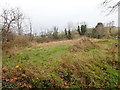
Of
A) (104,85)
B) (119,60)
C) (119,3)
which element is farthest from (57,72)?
(119,3)

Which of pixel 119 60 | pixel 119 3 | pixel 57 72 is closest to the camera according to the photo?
pixel 57 72

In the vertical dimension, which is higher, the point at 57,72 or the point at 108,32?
the point at 108,32

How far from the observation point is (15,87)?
2662 mm

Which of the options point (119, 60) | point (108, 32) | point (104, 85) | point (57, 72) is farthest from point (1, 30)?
point (108, 32)

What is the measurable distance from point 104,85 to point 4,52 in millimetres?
6860

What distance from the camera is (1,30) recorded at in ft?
21.3

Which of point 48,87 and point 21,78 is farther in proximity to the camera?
point 21,78

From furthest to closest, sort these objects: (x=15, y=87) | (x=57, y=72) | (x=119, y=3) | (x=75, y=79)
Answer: (x=119, y=3), (x=57, y=72), (x=75, y=79), (x=15, y=87)

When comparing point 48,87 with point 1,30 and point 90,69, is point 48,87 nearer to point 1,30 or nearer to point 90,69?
point 90,69

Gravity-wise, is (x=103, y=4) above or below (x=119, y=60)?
above

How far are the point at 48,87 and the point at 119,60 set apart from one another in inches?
153

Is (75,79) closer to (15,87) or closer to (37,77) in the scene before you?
(37,77)

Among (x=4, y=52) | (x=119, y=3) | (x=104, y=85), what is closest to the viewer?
(x=104, y=85)

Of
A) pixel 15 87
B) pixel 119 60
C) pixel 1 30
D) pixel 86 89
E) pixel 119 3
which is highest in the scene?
pixel 119 3
